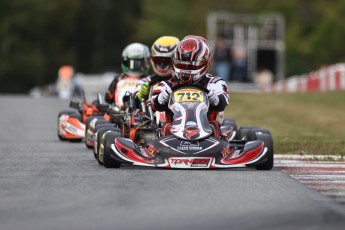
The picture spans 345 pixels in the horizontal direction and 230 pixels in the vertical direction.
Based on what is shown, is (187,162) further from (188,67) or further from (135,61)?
(135,61)

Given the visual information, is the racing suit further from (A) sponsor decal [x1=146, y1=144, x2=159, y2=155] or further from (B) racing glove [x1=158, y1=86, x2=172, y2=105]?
(A) sponsor decal [x1=146, y1=144, x2=159, y2=155]

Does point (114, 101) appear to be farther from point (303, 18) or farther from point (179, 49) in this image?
point (303, 18)

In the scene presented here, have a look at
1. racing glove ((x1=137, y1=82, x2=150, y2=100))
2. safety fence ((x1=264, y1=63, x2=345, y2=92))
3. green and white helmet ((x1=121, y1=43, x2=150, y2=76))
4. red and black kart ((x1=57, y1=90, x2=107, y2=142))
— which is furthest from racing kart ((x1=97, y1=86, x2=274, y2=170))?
safety fence ((x1=264, y1=63, x2=345, y2=92))

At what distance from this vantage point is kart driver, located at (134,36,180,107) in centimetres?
1758

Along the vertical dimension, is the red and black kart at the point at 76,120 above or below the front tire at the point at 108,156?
below

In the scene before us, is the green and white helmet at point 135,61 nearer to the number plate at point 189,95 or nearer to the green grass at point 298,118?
the green grass at point 298,118

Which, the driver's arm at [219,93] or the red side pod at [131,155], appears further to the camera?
the driver's arm at [219,93]

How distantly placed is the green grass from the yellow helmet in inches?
71.7

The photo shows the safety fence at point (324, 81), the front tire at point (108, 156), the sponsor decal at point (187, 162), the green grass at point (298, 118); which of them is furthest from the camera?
the safety fence at point (324, 81)

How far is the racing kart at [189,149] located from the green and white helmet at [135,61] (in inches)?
238

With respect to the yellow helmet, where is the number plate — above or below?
below

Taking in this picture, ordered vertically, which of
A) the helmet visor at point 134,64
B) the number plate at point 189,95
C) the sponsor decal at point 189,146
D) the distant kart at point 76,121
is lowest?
the distant kart at point 76,121

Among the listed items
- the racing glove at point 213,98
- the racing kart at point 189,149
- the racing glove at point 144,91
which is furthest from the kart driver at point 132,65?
the racing kart at point 189,149

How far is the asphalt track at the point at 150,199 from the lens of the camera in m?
9.91
